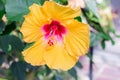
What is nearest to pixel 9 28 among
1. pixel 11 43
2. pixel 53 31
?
pixel 11 43

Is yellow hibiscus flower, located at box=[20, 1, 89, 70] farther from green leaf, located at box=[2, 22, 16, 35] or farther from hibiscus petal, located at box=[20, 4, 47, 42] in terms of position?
green leaf, located at box=[2, 22, 16, 35]

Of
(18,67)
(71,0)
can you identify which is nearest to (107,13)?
(18,67)

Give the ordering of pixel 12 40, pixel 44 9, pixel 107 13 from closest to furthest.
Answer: pixel 44 9
pixel 12 40
pixel 107 13

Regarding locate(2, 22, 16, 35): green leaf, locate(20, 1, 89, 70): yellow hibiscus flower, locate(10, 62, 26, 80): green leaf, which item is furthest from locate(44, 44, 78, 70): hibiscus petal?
locate(10, 62, 26, 80): green leaf

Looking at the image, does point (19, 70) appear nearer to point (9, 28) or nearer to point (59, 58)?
point (9, 28)

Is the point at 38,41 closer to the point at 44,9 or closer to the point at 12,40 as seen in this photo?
the point at 44,9

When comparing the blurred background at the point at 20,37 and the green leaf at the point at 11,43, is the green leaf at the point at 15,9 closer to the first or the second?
the blurred background at the point at 20,37

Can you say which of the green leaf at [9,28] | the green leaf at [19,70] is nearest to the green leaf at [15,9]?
the green leaf at [9,28]
